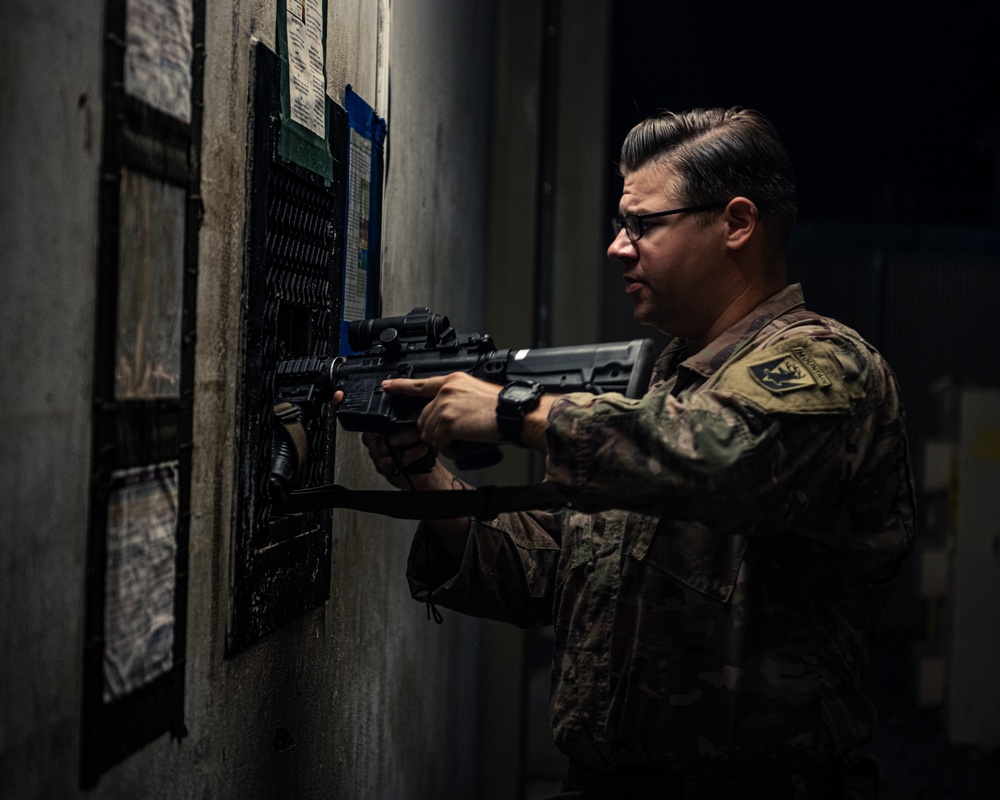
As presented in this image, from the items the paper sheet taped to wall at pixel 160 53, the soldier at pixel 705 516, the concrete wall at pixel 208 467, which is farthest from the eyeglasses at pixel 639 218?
the paper sheet taped to wall at pixel 160 53

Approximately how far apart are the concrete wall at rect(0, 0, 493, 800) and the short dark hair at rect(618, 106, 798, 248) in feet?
1.80

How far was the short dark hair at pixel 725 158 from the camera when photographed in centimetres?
165

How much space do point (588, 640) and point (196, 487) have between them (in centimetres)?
65

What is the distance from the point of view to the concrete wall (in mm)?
903

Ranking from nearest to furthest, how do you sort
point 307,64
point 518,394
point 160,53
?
point 160,53 → point 518,394 → point 307,64

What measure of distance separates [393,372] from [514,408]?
0.24 meters

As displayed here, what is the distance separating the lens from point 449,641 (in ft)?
10.2

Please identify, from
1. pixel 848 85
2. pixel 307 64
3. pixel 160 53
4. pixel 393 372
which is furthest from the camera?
pixel 848 85

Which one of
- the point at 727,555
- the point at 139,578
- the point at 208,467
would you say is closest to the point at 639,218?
the point at 727,555

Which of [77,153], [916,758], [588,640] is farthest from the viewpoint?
[916,758]

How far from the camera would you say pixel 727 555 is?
1.51m

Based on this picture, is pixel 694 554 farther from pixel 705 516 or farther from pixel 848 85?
pixel 848 85

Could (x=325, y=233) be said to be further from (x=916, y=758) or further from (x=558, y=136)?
(x=916, y=758)

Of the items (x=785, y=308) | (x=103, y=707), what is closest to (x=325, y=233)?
(x=785, y=308)
